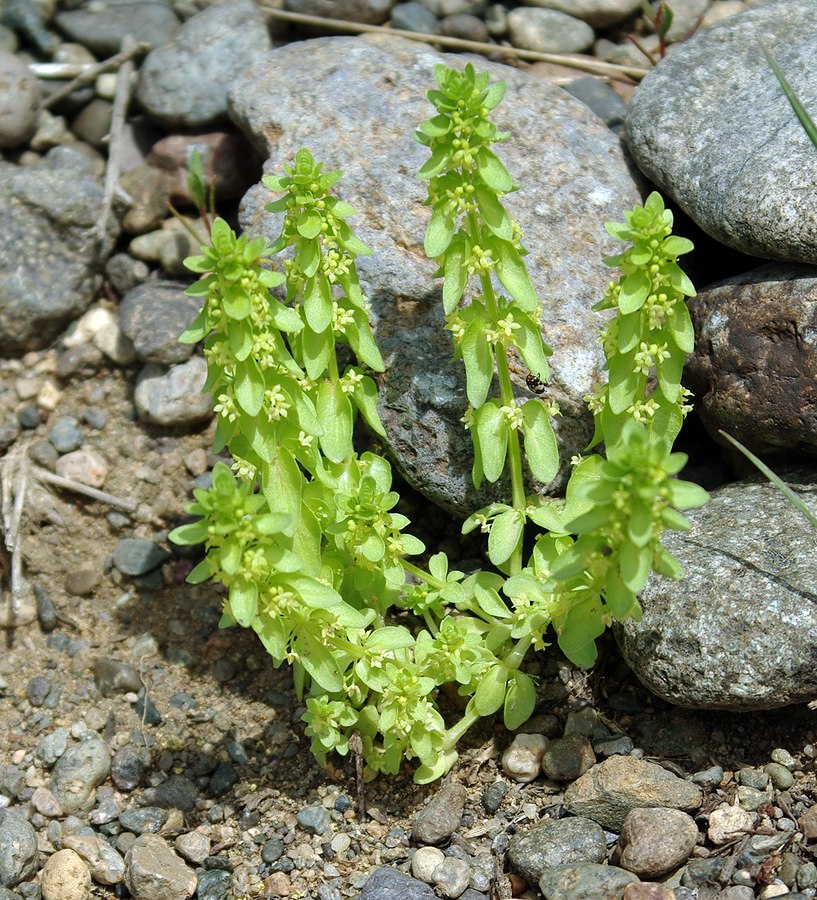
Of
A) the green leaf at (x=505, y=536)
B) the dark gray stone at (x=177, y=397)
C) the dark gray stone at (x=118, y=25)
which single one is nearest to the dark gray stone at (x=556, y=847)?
the green leaf at (x=505, y=536)

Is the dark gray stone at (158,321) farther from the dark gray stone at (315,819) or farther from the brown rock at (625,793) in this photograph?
the brown rock at (625,793)

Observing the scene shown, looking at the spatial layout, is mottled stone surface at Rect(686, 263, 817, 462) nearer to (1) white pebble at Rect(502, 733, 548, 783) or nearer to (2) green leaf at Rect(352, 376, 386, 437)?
(2) green leaf at Rect(352, 376, 386, 437)

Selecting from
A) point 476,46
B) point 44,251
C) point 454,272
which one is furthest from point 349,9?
point 454,272

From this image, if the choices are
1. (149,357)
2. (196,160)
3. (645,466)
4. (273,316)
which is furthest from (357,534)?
(196,160)

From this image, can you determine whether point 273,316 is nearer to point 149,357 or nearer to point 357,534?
point 357,534

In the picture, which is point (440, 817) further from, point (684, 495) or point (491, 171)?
point (491, 171)

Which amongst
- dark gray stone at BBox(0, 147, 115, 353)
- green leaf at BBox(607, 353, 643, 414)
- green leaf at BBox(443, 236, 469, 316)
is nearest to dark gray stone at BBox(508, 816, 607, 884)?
green leaf at BBox(607, 353, 643, 414)
